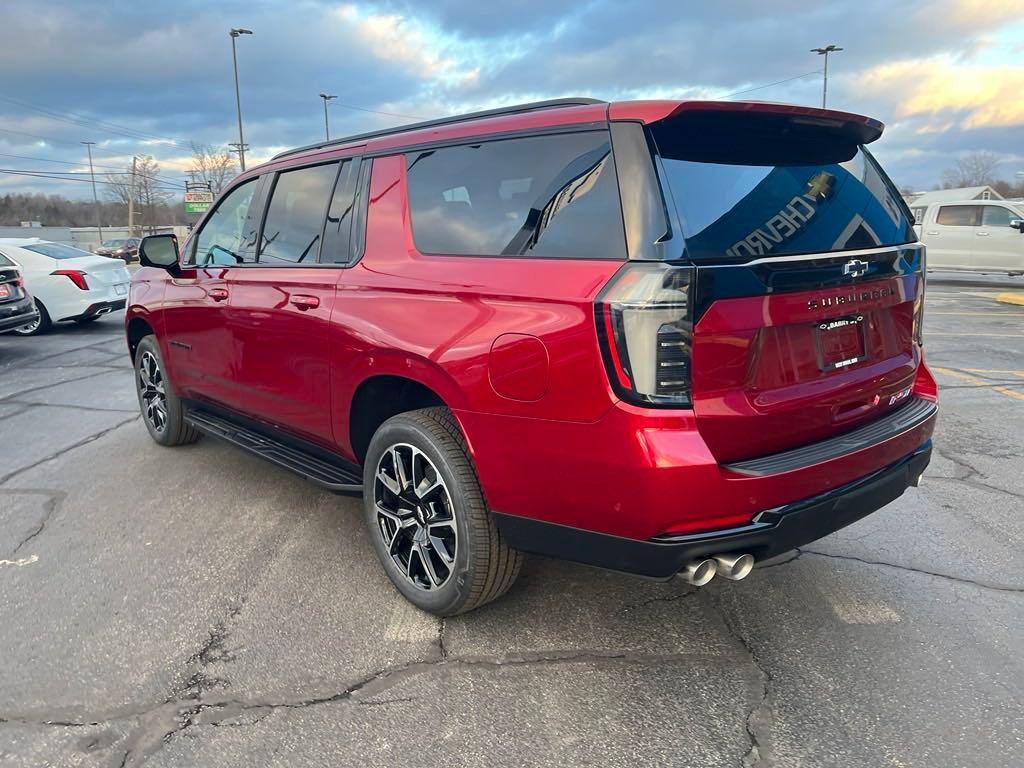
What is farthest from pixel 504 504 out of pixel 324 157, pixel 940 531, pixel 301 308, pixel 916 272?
pixel 940 531

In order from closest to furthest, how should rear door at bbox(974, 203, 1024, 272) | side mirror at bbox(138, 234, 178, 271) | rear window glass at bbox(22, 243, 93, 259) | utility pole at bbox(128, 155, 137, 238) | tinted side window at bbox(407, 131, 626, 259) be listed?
tinted side window at bbox(407, 131, 626, 259) < side mirror at bbox(138, 234, 178, 271) < rear window glass at bbox(22, 243, 93, 259) < rear door at bbox(974, 203, 1024, 272) < utility pole at bbox(128, 155, 137, 238)

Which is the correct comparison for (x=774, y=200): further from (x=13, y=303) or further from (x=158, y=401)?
(x=13, y=303)

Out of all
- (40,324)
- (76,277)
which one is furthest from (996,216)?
(40,324)

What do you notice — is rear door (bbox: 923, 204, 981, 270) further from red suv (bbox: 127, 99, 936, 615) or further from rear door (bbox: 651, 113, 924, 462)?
rear door (bbox: 651, 113, 924, 462)

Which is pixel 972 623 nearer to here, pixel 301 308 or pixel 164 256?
pixel 301 308

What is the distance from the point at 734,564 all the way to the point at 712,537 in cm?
14

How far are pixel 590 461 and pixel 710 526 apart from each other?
41 centimetres

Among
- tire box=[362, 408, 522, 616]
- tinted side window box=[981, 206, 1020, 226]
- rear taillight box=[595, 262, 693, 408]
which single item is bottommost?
tire box=[362, 408, 522, 616]

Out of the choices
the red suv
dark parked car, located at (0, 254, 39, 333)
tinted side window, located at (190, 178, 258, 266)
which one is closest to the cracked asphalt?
the red suv

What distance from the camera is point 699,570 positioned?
89.5 inches

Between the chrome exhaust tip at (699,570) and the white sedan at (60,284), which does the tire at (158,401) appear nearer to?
the chrome exhaust tip at (699,570)

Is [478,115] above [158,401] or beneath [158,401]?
above

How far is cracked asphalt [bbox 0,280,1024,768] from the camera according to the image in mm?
2258

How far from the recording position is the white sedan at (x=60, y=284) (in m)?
11.5
